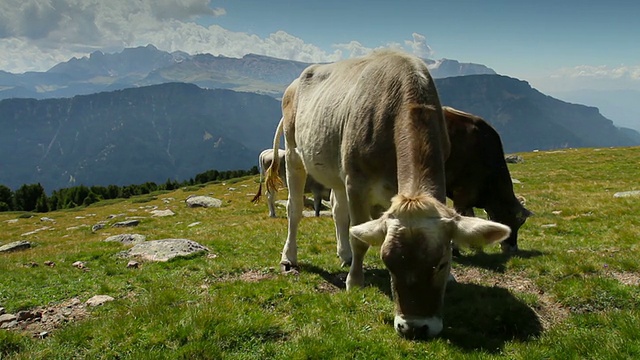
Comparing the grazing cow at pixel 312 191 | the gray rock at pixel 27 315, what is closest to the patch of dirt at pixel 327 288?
the gray rock at pixel 27 315

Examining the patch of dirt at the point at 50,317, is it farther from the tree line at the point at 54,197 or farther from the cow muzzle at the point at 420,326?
the tree line at the point at 54,197

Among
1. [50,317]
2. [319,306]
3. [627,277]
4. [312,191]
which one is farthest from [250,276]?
[312,191]

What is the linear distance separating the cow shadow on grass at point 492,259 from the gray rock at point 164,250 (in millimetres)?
8336

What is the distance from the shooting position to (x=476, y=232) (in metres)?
5.93

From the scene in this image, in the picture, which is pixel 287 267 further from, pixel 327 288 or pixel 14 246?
pixel 14 246

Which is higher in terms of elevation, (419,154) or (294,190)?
(419,154)

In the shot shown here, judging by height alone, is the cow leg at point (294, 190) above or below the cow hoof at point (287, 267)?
above

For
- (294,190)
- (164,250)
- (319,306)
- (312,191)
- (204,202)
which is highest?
(294,190)

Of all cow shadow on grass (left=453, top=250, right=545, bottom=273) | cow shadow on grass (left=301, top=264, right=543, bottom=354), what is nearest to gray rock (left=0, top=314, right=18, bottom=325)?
cow shadow on grass (left=301, top=264, right=543, bottom=354)

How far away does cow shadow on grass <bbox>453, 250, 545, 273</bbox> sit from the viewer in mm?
10977

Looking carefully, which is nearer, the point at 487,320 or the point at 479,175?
the point at 487,320

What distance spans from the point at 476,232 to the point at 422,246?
773 millimetres

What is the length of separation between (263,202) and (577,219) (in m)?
25.1

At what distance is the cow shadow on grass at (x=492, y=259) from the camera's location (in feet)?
36.0
